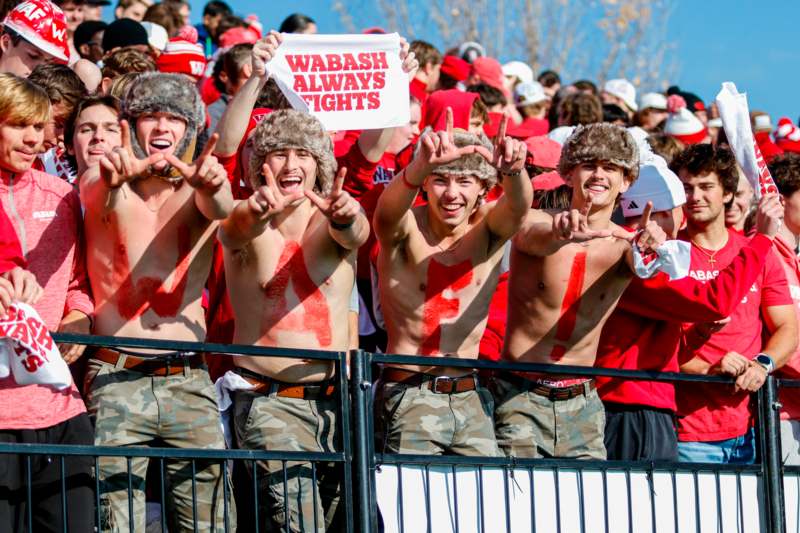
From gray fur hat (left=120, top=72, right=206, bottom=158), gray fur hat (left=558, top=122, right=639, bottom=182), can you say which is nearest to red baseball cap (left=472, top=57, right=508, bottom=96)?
gray fur hat (left=558, top=122, right=639, bottom=182)

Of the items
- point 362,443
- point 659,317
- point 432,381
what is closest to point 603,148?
point 659,317

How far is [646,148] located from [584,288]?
1.18m

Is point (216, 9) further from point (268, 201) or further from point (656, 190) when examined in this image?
point (268, 201)

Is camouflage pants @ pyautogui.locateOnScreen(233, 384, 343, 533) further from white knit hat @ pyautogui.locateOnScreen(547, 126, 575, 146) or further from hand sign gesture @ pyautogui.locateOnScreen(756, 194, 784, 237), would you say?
white knit hat @ pyautogui.locateOnScreen(547, 126, 575, 146)

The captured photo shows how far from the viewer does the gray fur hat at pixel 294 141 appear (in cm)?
539

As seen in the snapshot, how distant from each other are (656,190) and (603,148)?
1.80 ft

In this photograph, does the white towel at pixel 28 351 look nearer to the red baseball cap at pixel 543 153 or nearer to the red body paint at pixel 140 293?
the red body paint at pixel 140 293

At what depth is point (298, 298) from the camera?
17.6ft

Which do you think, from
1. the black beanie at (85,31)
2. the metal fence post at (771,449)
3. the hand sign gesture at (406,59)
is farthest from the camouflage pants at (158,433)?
the black beanie at (85,31)

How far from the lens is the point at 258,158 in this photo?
5.45 m

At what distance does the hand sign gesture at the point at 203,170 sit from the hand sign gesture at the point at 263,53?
1.27 m

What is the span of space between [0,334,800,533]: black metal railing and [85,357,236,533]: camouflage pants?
0.43ft

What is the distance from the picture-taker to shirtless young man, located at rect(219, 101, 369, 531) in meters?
5.16

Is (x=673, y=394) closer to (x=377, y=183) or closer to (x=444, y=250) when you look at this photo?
(x=444, y=250)
